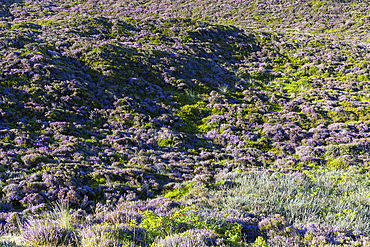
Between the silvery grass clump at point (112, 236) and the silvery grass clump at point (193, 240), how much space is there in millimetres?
540

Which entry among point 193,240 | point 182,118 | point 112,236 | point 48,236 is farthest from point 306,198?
point 182,118

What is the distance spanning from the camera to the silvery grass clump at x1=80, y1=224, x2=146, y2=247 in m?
4.01

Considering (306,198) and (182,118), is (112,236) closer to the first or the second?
(306,198)

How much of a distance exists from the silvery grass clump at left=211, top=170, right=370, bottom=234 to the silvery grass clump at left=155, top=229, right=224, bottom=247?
1.90 metres

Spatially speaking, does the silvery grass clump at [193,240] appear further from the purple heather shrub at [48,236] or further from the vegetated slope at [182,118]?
the purple heather shrub at [48,236]

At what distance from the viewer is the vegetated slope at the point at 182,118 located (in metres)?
6.89

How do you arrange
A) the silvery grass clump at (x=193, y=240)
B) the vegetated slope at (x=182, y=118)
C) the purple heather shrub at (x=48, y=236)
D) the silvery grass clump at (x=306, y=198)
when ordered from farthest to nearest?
the vegetated slope at (x=182, y=118), the silvery grass clump at (x=306, y=198), the purple heather shrub at (x=48, y=236), the silvery grass clump at (x=193, y=240)

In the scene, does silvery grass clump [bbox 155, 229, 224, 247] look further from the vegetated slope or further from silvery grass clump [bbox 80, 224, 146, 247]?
silvery grass clump [bbox 80, 224, 146, 247]

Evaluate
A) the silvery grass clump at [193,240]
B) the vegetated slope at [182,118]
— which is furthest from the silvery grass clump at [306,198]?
the silvery grass clump at [193,240]

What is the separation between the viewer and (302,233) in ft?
15.5

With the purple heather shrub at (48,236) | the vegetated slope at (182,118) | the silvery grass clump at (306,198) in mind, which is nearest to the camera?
the purple heather shrub at (48,236)

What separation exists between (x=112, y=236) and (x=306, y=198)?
218 inches

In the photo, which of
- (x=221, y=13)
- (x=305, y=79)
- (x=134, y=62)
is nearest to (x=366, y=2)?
(x=221, y=13)

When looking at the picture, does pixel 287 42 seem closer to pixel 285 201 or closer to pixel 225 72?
pixel 225 72
